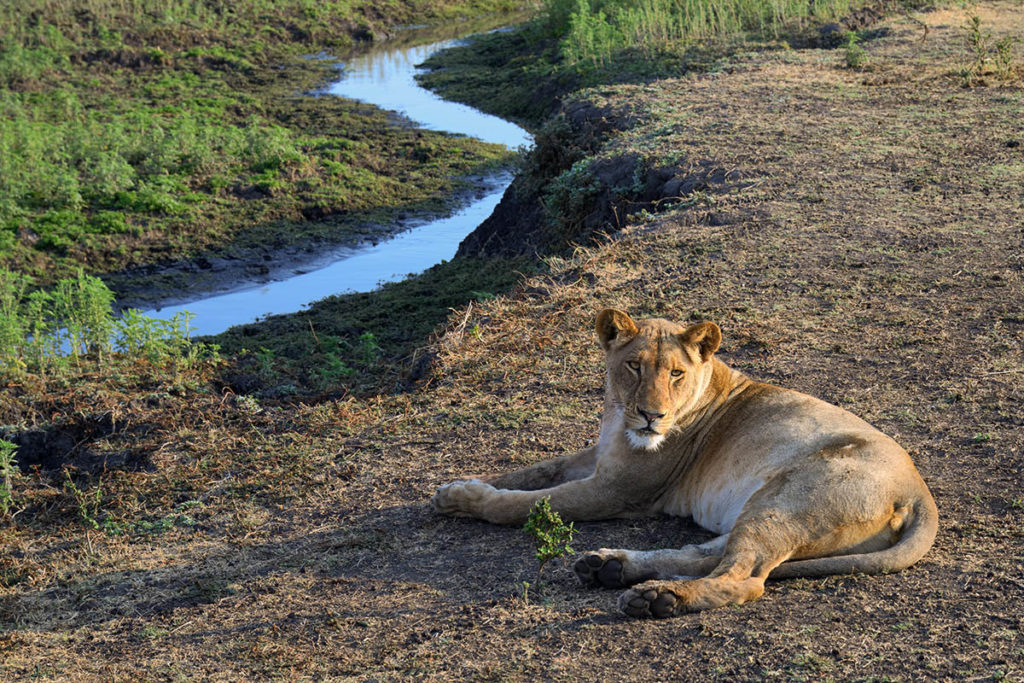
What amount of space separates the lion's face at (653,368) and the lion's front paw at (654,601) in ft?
2.36

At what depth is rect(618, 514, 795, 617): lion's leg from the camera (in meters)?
4.15

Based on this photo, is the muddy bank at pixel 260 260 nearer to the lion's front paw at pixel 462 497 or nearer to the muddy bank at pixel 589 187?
the muddy bank at pixel 589 187

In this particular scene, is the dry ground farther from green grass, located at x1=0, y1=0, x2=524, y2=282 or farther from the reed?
the reed

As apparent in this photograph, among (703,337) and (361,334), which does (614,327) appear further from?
(361,334)

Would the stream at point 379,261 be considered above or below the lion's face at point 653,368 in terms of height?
below

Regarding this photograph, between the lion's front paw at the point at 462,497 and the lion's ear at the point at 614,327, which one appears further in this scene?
the lion's front paw at the point at 462,497

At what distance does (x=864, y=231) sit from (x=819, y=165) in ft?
6.92

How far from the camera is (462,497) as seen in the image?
5.33 meters

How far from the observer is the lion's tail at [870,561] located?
4316mm

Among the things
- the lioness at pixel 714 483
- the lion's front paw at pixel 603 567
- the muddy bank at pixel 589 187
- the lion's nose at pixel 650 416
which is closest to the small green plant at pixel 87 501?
the lioness at pixel 714 483

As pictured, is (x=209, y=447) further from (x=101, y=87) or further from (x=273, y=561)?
(x=101, y=87)

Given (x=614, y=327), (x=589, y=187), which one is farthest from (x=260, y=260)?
(x=614, y=327)

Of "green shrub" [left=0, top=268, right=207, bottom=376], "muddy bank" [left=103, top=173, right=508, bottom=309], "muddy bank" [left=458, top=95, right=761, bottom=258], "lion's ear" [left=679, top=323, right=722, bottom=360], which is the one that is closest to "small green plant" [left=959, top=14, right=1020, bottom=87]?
"muddy bank" [left=458, top=95, right=761, bottom=258]

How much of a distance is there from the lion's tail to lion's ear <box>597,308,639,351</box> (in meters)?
1.18
